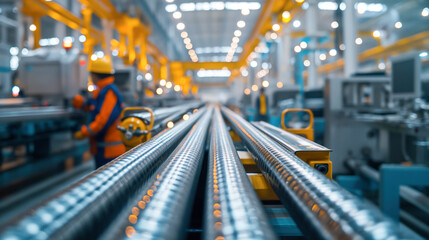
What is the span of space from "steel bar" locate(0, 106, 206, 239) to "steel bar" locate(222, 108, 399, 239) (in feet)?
1.24

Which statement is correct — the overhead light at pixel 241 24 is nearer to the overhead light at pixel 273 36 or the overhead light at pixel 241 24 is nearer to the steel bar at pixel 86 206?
the overhead light at pixel 273 36

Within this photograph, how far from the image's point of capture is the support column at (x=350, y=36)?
6293 millimetres

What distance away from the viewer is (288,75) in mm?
8742

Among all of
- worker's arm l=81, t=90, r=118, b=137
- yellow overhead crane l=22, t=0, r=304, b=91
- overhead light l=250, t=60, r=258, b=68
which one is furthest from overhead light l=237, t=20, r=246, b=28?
worker's arm l=81, t=90, r=118, b=137

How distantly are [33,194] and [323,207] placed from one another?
3.33m

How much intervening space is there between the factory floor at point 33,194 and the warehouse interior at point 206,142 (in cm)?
2

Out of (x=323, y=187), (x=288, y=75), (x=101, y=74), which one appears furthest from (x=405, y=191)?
(x=288, y=75)

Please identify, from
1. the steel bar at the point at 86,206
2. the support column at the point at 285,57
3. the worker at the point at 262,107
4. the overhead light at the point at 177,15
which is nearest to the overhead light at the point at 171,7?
the overhead light at the point at 177,15

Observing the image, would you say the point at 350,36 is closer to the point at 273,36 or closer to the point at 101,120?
the point at 273,36

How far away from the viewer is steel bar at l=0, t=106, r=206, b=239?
1.29 ft

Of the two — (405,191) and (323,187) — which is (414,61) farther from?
(323,187)

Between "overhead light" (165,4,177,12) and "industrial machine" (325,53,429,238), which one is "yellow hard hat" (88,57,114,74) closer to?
"industrial machine" (325,53,429,238)

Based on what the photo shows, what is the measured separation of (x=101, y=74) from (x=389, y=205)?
2.49 m

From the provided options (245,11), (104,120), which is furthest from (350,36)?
(104,120)
